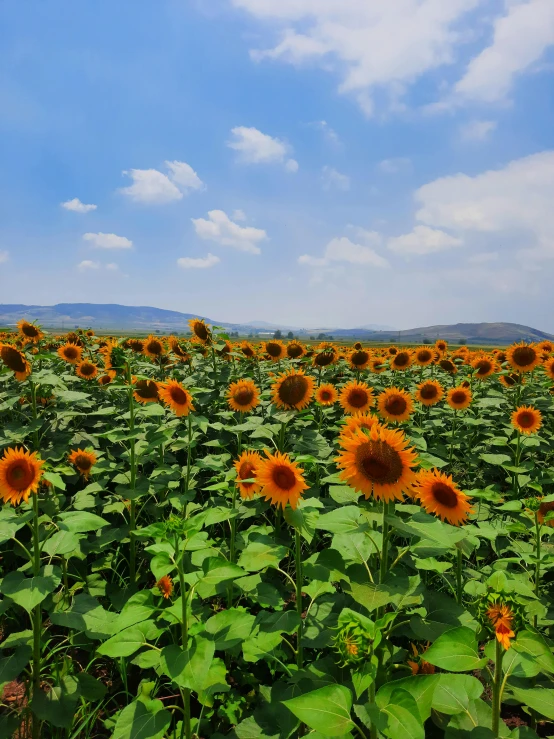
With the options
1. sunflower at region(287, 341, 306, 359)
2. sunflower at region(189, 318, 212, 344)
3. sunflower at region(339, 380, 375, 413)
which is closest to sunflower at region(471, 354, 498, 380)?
sunflower at region(287, 341, 306, 359)

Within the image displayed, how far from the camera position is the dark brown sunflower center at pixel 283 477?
2.50 metres

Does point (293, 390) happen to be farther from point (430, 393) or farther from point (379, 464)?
point (430, 393)

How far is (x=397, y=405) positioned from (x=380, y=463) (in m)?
2.35

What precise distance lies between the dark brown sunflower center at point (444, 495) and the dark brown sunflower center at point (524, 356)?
4.89m

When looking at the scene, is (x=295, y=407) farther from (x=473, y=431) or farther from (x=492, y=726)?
(x=473, y=431)

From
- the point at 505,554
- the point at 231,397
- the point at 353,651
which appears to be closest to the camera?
the point at 353,651

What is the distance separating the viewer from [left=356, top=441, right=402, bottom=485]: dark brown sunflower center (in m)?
2.18

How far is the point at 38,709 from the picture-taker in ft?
7.54

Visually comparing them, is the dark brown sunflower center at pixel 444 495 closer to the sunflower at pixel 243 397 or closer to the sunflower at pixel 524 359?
the sunflower at pixel 243 397

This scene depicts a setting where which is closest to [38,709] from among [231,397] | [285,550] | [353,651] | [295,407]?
[285,550]

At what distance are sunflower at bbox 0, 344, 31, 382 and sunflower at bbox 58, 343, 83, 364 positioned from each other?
235 cm

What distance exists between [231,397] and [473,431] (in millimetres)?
4121

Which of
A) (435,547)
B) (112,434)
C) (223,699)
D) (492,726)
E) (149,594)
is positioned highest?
(112,434)

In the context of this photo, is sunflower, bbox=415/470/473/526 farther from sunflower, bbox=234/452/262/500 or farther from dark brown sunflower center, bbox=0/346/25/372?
dark brown sunflower center, bbox=0/346/25/372
